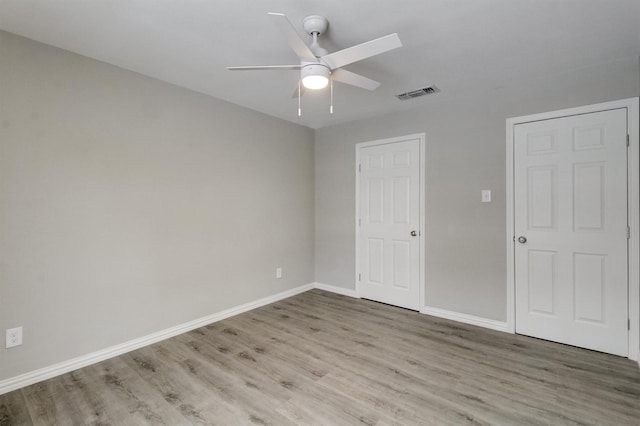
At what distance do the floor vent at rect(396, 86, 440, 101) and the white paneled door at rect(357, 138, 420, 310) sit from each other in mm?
559

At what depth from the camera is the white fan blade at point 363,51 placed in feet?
5.48

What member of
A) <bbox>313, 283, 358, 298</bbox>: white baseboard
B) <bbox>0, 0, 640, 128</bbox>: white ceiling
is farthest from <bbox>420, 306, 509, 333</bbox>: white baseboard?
<bbox>0, 0, 640, 128</bbox>: white ceiling

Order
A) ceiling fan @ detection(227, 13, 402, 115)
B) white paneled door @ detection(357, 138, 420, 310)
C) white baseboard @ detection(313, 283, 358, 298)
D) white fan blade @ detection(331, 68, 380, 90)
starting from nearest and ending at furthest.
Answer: ceiling fan @ detection(227, 13, 402, 115) → white fan blade @ detection(331, 68, 380, 90) → white paneled door @ detection(357, 138, 420, 310) → white baseboard @ detection(313, 283, 358, 298)

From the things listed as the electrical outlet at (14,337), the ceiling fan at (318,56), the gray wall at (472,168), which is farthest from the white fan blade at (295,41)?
the electrical outlet at (14,337)

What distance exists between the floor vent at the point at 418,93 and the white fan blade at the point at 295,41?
164 cm

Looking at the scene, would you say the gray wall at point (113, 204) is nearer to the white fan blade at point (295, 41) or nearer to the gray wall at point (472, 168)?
the white fan blade at point (295, 41)

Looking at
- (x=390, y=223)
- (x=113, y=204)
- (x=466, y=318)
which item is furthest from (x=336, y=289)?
(x=113, y=204)

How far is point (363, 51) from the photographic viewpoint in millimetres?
1804

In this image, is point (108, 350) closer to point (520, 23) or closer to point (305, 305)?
point (305, 305)

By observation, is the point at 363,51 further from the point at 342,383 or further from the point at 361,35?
the point at 342,383

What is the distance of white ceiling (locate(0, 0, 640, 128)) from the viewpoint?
1.86 metres

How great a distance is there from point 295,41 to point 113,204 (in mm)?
2078

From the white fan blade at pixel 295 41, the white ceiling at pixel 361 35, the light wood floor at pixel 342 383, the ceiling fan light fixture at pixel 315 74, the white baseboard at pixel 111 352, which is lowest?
the light wood floor at pixel 342 383

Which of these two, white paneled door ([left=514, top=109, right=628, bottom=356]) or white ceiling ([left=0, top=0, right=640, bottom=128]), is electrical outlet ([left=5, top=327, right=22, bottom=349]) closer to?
white ceiling ([left=0, top=0, right=640, bottom=128])
